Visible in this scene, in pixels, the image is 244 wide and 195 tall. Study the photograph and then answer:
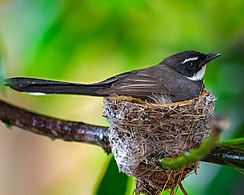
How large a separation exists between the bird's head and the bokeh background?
153 millimetres

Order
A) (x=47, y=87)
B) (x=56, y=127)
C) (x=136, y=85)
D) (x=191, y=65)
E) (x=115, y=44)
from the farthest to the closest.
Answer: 1. (x=115, y=44)
2. (x=191, y=65)
3. (x=136, y=85)
4. (x=56, y=127)
5. (x=47, y=87)

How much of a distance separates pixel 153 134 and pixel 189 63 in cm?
90

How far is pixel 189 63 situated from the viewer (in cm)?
310

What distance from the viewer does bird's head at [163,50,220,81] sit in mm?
3025

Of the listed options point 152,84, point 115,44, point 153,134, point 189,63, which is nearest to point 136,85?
point 152,84

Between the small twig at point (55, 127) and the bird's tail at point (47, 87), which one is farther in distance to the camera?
the small twig at point (55, 127)

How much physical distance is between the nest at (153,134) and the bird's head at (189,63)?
0.54 metres

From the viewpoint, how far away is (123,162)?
2.21m

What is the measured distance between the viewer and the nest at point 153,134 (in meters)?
2.17

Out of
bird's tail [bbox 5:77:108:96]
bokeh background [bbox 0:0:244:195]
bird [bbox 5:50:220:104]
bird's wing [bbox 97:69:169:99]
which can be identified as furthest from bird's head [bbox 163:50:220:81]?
bird's tail [bbox 5:77:108:96]

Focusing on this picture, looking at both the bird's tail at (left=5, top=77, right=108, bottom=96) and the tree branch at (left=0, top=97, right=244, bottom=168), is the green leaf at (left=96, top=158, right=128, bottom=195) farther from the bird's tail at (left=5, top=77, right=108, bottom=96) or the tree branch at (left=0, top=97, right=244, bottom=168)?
the bird's tail at (left=5, top=77, right=108, bottom=96)

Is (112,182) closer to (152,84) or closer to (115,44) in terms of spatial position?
(152,84)

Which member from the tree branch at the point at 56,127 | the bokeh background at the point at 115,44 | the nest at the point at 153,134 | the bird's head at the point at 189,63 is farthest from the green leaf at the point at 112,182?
the bird's head at the point at 189,63

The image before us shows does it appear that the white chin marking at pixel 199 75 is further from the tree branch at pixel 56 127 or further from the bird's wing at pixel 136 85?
the tree branch at pixel 56 127
